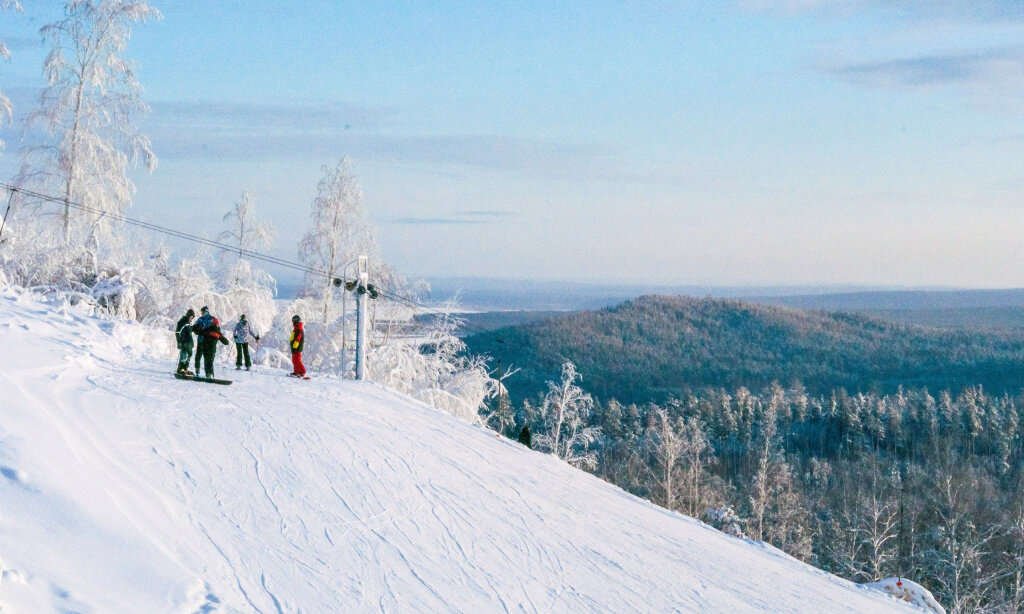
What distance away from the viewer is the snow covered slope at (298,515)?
8273 millimetres

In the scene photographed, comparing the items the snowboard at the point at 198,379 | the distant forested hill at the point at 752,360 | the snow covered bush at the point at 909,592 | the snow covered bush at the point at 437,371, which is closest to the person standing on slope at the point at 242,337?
the snowboard at the point at 198,379

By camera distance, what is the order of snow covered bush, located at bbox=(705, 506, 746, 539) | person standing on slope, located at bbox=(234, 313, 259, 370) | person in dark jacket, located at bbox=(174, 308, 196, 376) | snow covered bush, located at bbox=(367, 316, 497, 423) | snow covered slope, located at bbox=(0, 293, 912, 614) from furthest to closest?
snow covered bush, located at bbox=(367, 316, 497, 423), snow covered bush, located at bbox=(705, 506, 746, 539), person standing on slope, located at bbox=(234, 313, 259, 370), person in dark jacket, located at bbox=(174, 308, 196, 376), snow covered slope, located at bbox=(0, 293, 912, 614)

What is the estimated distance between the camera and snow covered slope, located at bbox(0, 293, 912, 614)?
8.27 m

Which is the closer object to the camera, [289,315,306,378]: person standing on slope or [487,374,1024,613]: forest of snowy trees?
[289,315,306,378]: person standing on slope

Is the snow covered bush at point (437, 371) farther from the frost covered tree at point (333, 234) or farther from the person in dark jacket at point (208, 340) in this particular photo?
the person in dark jacket at point (208, 340)

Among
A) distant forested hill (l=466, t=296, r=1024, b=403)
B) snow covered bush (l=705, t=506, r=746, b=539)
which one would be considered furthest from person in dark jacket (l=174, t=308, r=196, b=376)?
distant forested hill (l=466, t=296, r=1024, b=403)

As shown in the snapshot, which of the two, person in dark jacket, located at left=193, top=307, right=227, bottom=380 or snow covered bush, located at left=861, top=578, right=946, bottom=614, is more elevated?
person in dark jacket, located at left=193, top=307, right=227, bottom=380

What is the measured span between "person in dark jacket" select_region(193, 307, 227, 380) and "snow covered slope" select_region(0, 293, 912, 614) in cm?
71

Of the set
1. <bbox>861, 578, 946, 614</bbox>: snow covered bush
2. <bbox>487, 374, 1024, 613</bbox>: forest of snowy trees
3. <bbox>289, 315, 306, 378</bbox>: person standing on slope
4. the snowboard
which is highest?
<bbox>289, 315, 306, 378</bbox>: person standing on slope

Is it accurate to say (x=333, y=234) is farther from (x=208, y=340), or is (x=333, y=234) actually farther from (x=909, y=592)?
(x=909, y=592)

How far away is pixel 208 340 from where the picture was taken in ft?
57.4

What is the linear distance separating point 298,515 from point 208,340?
7811 mm

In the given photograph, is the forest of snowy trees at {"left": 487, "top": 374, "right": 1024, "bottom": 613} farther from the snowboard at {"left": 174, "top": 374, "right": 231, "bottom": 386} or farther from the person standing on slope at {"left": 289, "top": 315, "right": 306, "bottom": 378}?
the snowboard at {"left": 174, "top": 374, "right": 231, "bottom": 386}

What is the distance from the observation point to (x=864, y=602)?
46.4ft
